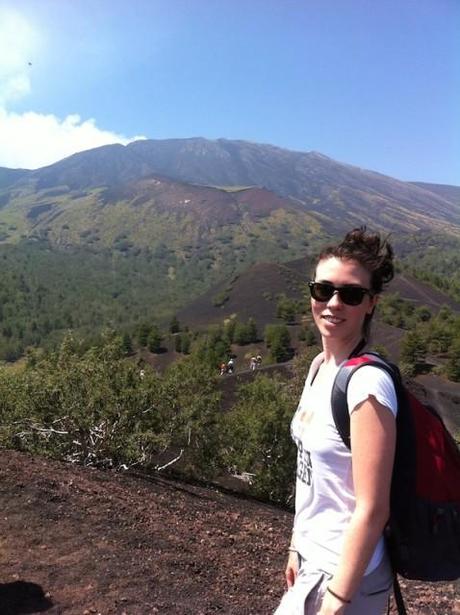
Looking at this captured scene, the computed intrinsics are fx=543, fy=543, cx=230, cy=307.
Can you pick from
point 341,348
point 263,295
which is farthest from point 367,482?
point 263,295

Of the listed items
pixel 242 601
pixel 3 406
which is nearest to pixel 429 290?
pixel 3 406

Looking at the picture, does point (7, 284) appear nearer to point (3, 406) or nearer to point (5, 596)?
point (3, 406)

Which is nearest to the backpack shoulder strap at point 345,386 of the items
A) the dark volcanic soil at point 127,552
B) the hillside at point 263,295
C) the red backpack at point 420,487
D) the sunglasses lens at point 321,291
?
the red backpack at point 420,487

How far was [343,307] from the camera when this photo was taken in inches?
76.7

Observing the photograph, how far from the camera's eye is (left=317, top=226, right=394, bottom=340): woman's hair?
195 cm

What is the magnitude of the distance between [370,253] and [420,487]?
80 centimetres

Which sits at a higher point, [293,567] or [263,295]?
[293,567]

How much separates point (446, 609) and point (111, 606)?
3.59 metres

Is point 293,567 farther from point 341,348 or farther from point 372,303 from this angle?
point 372,303

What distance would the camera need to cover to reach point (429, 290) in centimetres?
9312

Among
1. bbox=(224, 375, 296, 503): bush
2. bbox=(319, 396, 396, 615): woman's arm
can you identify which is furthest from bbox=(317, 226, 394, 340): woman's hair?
bbox=(224, 375, 296, 503): bush

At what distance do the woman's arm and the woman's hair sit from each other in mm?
530

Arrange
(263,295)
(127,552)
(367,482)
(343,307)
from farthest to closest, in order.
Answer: (263,295), (127,552), (343,307), (367,482)

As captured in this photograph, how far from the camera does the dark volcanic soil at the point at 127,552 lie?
4.95m
